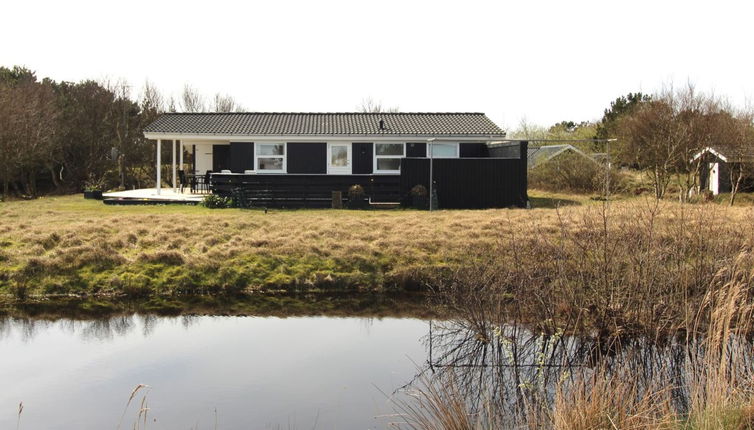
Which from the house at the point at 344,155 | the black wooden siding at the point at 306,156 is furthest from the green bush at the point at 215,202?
the black wooden siding at the point at 306,156

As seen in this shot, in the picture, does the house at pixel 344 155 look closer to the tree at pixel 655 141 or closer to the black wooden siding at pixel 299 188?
the black wooden siding at pixel 299 188

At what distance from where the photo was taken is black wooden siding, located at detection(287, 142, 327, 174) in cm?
2222

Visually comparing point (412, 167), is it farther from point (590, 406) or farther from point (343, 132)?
point (590, 406)

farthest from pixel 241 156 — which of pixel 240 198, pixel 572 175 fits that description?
pixel 572 175

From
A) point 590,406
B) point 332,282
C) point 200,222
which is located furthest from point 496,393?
point 200,222

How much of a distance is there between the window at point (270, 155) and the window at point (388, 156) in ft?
9.21

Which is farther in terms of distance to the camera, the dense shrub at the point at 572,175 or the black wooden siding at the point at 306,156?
the dense shrub at the point at 572,175

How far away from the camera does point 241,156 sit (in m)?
22.3

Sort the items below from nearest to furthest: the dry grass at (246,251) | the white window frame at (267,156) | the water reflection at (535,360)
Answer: the water reflection at (535,360), the dry grass at (246,251), the white window frame at (267,156)

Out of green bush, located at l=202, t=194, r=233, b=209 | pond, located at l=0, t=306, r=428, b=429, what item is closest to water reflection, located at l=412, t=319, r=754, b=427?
pond, located at l=0, t=306, r=428, b=429

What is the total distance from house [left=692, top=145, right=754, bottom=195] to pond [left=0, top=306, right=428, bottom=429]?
16614 mm

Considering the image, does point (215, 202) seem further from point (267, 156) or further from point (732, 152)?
point (732, 152)

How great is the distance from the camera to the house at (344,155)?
66.4 ft

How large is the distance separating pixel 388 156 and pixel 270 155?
11.5ft
